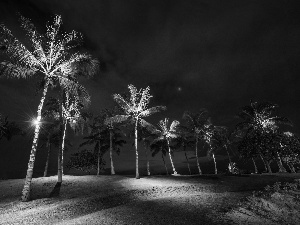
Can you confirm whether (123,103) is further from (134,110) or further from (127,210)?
(127,210)

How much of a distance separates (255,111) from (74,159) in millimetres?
37936

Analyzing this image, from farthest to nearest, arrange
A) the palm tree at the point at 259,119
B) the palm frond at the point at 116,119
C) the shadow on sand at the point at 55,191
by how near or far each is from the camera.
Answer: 1. the palm tree at the point at 259,119
2. the palm frond at the point at 116,119
3. the shadow on sand at the point at 55,191

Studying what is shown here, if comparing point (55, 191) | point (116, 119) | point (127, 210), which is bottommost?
point (127, 210)

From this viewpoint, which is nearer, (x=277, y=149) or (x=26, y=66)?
(x=26, y=66)

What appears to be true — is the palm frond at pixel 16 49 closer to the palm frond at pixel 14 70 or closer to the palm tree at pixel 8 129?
the palm frond at pixel 14 70

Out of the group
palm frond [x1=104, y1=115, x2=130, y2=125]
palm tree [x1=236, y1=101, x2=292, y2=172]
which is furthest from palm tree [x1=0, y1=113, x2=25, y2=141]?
palm tree [x1=236, y1=101, x2=292, y2=172]

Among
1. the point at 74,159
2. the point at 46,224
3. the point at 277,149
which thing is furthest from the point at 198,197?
the point at 74,159

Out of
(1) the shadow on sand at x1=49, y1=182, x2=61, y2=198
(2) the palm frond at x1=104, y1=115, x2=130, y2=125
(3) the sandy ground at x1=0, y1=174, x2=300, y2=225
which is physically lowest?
(3) the sandy ground at x1=0, y1=174, x2=300, y2=225

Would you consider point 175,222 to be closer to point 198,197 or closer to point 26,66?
point 198,197

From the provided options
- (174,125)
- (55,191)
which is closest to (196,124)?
(174,125)

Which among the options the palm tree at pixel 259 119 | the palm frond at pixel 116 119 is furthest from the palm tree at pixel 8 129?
the palm tree at pixel 259 119

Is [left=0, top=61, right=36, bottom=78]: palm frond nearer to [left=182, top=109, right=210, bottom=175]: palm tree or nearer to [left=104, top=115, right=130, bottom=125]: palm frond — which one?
[left=104, top=115, right=130, bottom=125]: palm frond

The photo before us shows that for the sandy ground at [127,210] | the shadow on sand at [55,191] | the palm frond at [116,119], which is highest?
the palm frond at [116,119]

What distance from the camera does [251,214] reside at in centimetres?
1046
